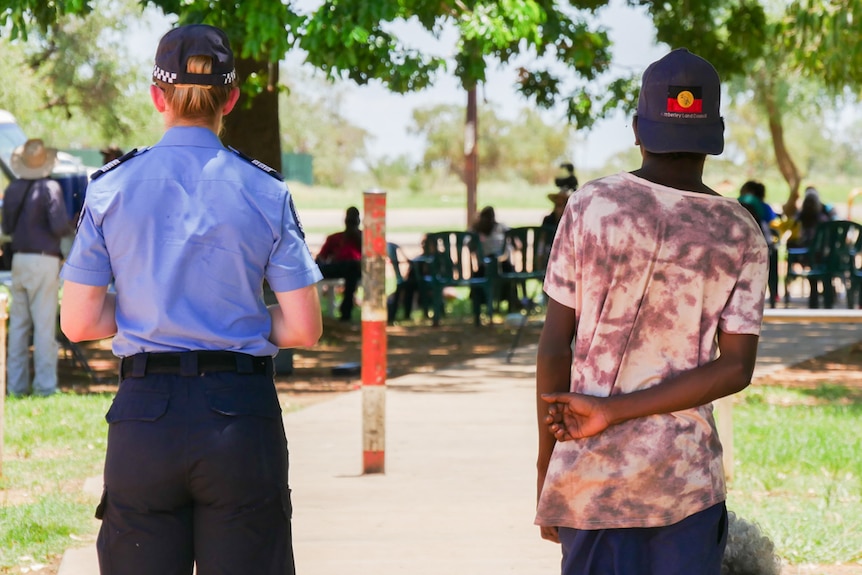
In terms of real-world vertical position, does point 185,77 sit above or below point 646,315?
above

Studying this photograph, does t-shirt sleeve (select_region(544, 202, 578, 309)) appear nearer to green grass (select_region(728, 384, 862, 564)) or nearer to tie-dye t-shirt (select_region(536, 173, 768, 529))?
tie-dye t-shirt (select_region(536, 173, 768, 529))

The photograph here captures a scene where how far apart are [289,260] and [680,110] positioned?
0.93 m

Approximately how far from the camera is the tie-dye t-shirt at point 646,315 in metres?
2.87

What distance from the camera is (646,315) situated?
288 centimetres

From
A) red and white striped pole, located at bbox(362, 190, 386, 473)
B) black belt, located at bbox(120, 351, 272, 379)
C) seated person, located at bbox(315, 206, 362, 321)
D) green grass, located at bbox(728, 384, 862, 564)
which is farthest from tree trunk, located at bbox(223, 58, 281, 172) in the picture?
black belt, located at bbox(120, 351, 272, 379)

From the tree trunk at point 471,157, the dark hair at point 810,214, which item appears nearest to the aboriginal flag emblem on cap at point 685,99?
the dark hair at point 810,214

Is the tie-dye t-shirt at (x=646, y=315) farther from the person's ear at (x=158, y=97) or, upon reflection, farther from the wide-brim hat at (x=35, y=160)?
the wide-brim hat at (x=35, y=160)

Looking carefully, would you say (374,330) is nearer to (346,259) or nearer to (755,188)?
(346,259)

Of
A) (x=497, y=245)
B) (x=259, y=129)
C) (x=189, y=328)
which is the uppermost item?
(x=259, y=129)

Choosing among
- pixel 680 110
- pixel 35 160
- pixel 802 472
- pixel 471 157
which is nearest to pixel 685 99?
pixel 680 110

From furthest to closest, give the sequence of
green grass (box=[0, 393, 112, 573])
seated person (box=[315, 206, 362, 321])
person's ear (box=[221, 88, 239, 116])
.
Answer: seated person (box=[315, 206, 362, 321])
green grass (box=[0, 393, 112, 573])
person's ear (box=[221, 88, 239, 116])

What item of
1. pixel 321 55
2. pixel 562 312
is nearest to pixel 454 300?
pixel 321 55

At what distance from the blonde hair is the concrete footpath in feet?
8.53

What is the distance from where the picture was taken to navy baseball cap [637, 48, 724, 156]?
2.95m
